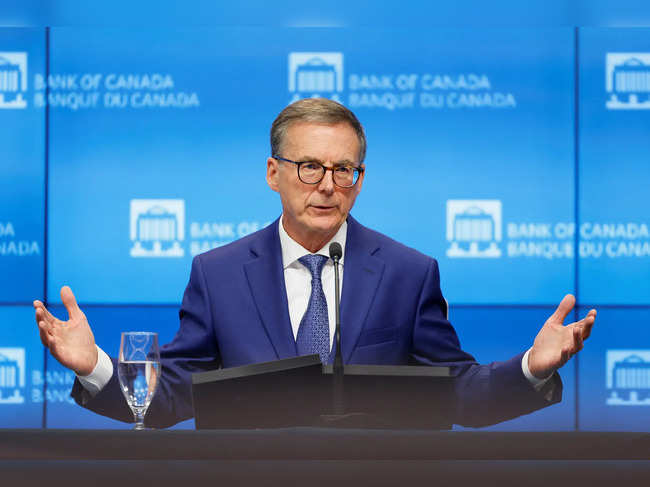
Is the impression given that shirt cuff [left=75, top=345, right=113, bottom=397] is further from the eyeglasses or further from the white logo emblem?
the white logo emblem

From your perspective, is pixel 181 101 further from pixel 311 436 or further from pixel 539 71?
pixel 311 436

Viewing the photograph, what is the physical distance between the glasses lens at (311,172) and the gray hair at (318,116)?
0.25ft

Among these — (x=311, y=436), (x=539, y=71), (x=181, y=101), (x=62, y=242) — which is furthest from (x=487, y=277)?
(x=311, y=436)

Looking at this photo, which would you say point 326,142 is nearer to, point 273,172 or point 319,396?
point 273,172

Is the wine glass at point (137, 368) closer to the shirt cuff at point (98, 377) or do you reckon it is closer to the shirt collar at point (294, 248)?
the shirt cuff at point (98, 377)

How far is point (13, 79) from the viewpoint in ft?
24.0

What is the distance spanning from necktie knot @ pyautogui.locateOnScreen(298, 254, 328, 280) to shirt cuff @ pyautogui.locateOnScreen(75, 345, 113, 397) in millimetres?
542

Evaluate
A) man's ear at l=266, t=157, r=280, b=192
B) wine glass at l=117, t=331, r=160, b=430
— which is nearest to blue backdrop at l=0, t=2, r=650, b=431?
man's ear at l=266, t=157, r=280, b=192

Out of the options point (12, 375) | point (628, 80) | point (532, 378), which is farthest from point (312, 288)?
point (628, 80)

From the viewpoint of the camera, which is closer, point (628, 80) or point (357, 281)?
point (357, 281)

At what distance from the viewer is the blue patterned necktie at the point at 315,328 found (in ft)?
5.73

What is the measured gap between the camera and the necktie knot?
5.97 feet

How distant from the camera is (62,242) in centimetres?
759

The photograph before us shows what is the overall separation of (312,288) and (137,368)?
597mm
